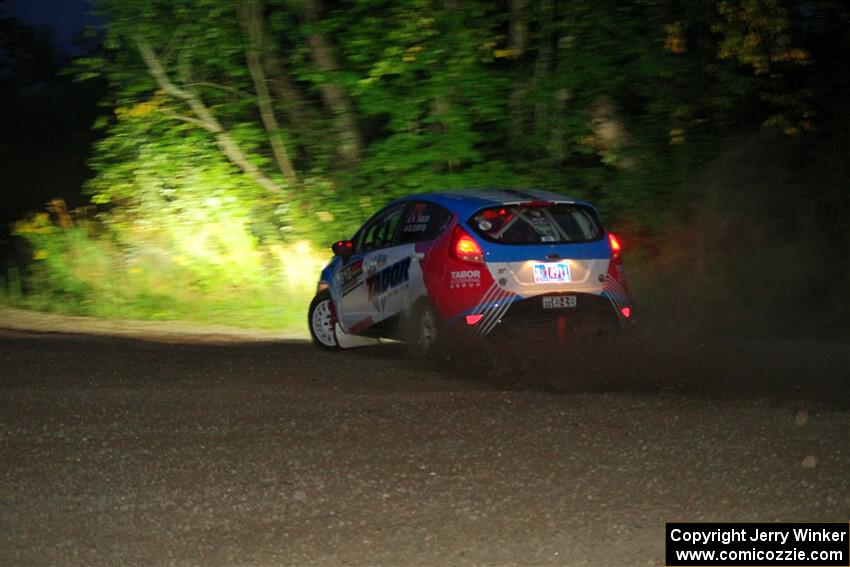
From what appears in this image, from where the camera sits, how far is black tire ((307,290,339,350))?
1344 cm

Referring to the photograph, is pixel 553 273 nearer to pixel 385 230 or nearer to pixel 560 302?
pixel 560 302

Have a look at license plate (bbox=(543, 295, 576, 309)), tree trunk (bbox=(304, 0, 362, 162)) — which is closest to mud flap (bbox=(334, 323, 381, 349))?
license plate (bbox=(543, 295, 576, 309))

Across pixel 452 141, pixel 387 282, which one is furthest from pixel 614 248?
pixel 452 141

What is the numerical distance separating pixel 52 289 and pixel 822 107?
1076 centimetres

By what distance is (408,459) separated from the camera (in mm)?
7895

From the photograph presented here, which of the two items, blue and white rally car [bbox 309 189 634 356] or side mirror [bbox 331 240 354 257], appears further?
side mirror [bbox 331 240 354 257]

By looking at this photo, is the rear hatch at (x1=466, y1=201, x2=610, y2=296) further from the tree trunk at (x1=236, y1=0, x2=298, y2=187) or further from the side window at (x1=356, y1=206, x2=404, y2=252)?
the tree trunk at (x1=236, y1=0, x2=298, y2=187)

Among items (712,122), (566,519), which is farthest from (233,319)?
(566,519)

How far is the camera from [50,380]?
36.6 ft

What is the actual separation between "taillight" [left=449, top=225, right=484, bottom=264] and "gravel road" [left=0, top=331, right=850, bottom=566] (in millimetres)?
949

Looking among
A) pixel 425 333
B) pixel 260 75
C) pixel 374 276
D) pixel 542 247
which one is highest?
pixel 260 75

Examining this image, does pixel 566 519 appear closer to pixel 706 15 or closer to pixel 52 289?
pixel 706 15

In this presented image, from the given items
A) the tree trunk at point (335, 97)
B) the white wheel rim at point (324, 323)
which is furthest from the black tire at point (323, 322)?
the tree trunk at point (335, 97)

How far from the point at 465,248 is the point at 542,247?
658 mm
